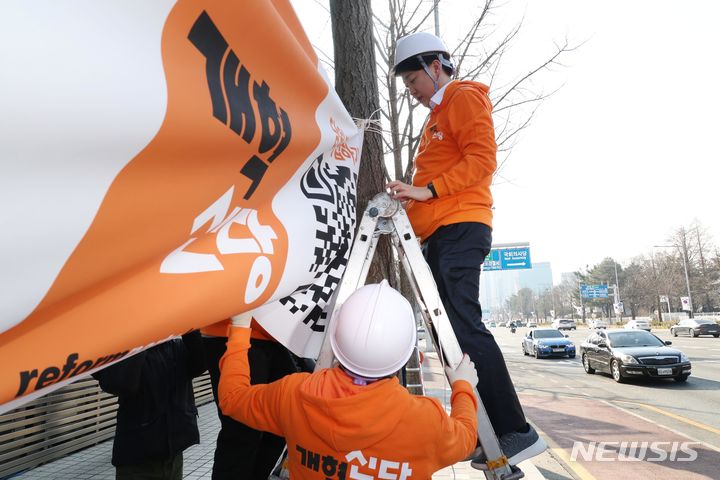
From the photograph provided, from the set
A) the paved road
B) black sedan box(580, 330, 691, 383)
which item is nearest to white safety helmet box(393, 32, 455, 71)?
the paved road

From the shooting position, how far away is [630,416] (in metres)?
8.68

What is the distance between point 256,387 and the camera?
1591 millimetres

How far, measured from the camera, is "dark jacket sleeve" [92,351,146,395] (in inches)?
82.0

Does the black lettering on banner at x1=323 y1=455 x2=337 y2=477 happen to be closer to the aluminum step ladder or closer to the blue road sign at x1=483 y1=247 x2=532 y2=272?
the aluminum step ladder

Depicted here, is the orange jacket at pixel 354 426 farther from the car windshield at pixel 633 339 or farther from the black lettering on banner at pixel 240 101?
the car windshield at pixel 633 339

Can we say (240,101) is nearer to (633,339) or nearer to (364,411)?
(364,411)

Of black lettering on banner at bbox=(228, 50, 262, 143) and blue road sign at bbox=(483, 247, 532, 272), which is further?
blue road sign at bbox=(483, 247, 532, 272)

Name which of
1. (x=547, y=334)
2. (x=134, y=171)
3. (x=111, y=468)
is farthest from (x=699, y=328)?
(x=134, y=171)

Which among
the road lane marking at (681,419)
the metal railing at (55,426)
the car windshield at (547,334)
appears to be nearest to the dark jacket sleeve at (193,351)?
the metal railing at (55,426)

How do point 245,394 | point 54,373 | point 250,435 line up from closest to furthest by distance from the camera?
point 54,373, point 245,394, point 250,435

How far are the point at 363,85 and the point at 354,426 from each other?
7.54 ft

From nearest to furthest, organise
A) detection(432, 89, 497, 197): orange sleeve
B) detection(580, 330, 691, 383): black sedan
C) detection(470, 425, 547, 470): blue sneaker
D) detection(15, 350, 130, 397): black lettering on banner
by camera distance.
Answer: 1. detection(15, 350, 130, 397): black lettering on banner
2. detection(470, 425, 547, 470): blue sneaker
3. detection(432, 89, 497, 197): orange sleeve
4. detection(580, 330, 691, 383): black sedan

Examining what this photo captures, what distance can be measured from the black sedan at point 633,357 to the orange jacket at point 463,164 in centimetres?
1293

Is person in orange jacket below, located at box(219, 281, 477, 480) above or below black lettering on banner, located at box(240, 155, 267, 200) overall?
below
